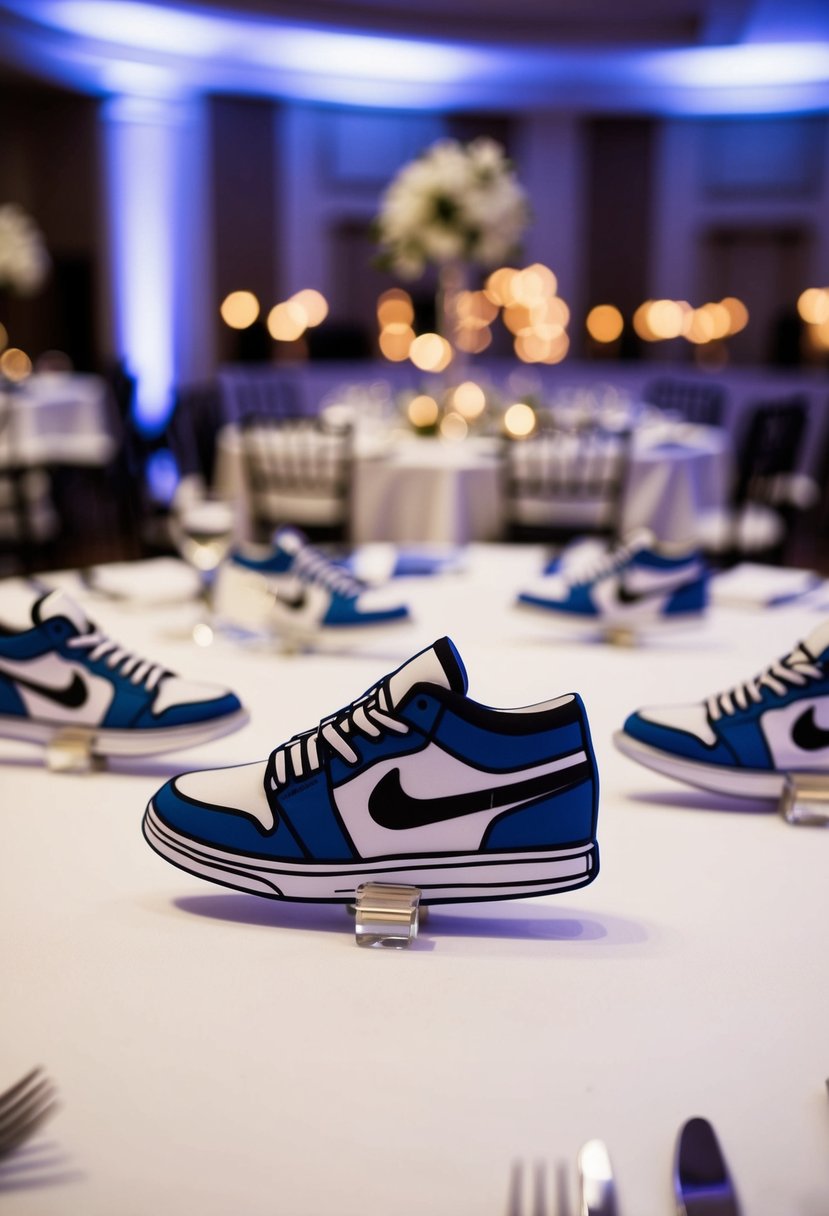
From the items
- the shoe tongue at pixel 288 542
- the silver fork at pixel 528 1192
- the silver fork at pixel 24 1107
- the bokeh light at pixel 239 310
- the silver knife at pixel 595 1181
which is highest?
the bokeh light at pixel 239 310

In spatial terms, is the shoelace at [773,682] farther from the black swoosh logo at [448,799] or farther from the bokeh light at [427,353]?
the bokeh light at [427,353]

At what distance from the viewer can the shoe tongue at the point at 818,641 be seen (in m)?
0.90

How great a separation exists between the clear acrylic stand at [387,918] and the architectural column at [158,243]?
8.52 metres

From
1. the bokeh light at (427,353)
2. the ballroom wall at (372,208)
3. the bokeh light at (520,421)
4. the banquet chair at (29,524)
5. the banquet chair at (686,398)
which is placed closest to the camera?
the banquet chair at (29,524)

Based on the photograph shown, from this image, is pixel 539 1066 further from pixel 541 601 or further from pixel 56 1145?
pixel 541 601

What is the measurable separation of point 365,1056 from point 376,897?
127 mm

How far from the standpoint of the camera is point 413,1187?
516 mm

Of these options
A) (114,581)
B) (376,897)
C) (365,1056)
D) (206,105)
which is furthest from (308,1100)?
(206,105)

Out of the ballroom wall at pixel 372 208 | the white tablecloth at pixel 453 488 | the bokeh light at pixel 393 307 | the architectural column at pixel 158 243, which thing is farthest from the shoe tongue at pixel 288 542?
the bokeh light at pixel 393 307

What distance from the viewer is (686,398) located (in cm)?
760

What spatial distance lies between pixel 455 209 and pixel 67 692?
3.46 metres

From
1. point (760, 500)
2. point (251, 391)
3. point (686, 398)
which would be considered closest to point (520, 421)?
point (760, 500)

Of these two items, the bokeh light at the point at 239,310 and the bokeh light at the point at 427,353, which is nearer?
the bokeh light at the point at 427,353

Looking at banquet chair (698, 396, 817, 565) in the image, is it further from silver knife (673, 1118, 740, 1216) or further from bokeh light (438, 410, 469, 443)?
silver knife (673, 1118, 740, 1216)
